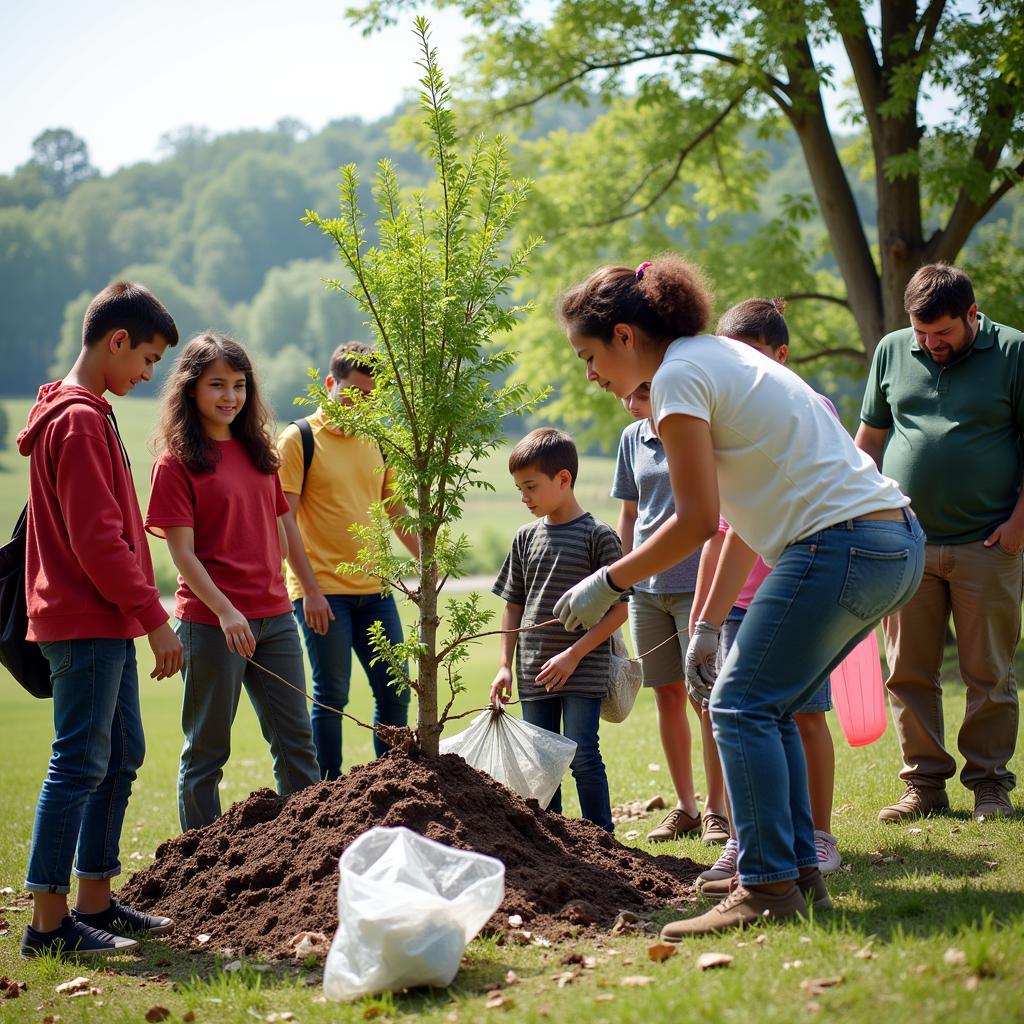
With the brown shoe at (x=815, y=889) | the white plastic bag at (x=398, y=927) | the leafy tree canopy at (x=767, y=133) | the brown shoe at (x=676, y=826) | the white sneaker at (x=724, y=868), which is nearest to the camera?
the white plastic bag at (x=398, y=927)

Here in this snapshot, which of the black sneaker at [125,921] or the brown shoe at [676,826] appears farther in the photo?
the brown shoe at [676,826]

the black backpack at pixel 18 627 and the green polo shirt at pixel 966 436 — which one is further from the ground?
the green polo shirt at pixel 966 436

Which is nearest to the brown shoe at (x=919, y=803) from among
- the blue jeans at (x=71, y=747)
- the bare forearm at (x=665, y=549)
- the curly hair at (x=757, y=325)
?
the curly hair at (x=757, y=325)

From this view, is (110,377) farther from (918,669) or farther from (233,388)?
(918,669)

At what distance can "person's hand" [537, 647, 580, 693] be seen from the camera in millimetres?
4680

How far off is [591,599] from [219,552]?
2.07 metres

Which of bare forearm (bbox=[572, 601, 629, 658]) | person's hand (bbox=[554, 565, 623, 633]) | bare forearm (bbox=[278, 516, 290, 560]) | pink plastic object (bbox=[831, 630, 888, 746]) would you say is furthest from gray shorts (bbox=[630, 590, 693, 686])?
person's hand (bbox=[554, 565, 623, 633])

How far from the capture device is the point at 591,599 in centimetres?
357

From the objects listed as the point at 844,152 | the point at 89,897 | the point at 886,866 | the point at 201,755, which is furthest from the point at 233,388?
the point at 844,152

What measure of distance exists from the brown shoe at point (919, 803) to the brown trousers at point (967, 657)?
1.5 inches

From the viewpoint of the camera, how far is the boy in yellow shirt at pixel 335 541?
19.7ft

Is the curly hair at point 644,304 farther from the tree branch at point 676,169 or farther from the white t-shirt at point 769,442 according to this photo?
the tree branch at point 676,169

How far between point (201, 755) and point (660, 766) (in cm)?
457

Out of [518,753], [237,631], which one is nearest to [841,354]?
[518,753]
